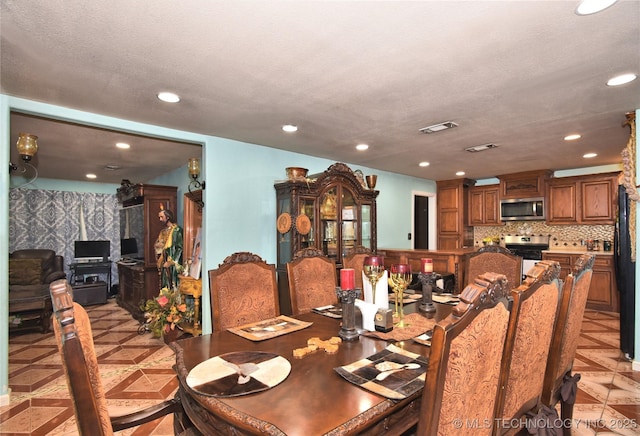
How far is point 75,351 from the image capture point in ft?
2.31

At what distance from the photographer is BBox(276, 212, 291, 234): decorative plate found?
373 cm

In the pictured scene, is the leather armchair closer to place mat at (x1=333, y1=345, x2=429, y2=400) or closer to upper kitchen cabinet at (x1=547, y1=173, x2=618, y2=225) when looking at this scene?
place mat at (x1=333, y1=345, x2=429, y2=400)

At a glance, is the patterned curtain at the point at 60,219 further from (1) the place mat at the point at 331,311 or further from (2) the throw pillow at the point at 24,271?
(1) the place mat at the point at 331,311

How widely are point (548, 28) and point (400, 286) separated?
5.05ft

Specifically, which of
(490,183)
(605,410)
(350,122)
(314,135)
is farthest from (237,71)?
(490,183)

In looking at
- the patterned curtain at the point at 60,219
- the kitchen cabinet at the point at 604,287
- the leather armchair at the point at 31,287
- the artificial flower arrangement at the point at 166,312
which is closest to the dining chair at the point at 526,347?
the artificial flower arrangement at the point at 166,312

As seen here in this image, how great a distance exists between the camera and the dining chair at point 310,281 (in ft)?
7.80

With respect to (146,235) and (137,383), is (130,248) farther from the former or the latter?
(137,383)

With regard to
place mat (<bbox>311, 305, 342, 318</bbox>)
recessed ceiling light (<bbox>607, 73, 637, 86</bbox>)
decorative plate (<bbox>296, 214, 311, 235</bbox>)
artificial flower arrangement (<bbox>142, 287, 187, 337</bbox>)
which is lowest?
artificial flower arrangement (<bbox>142, 287, 187, 337</bbox>)

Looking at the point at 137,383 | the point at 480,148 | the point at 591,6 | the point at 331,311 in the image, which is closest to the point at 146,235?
the point at 137,383

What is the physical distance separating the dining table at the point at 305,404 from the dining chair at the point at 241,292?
519mm

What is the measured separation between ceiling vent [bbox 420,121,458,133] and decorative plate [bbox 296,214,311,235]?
1.61 m

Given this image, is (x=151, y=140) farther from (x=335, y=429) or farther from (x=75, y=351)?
(x=335, y=429)

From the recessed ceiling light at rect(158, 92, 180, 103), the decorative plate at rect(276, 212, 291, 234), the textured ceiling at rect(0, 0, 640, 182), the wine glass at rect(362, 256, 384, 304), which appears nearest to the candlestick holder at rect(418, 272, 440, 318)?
the wine glass at rect(362, 256, 384, 304)
